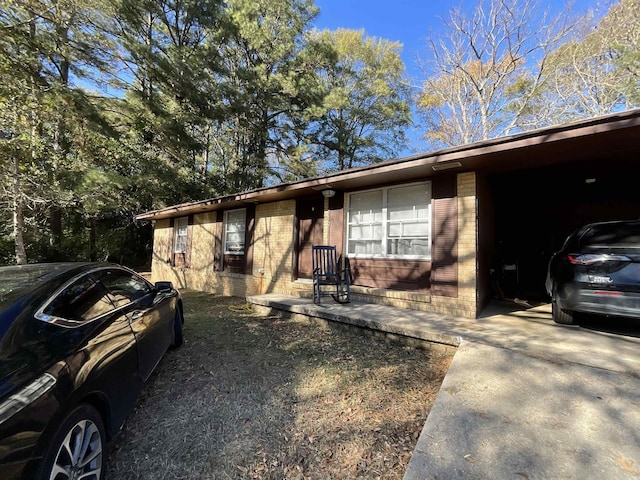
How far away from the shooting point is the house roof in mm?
3430

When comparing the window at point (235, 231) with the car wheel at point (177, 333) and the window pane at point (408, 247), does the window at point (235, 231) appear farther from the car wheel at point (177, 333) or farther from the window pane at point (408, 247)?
the car wheel at point (177, 333)

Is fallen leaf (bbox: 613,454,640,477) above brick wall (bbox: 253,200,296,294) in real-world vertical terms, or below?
below

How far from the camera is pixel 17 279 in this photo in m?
2.05

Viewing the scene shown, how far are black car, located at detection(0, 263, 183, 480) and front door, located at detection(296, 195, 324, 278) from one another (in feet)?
15.8

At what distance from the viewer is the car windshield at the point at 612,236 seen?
3418 mm

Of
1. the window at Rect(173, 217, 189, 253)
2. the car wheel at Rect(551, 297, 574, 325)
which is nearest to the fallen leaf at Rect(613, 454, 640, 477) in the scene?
the car wheel at Rect(551, 297, 574, 325)

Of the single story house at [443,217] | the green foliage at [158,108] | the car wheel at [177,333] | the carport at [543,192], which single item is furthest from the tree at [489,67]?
the car wheel at [177,333]

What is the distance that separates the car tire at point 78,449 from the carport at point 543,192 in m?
5.00

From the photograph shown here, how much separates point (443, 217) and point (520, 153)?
1.45m

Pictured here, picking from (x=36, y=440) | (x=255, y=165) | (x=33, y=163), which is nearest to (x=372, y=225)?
(x=36, y=440)

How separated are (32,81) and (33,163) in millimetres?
2489

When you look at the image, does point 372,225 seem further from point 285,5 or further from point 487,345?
point 285,5

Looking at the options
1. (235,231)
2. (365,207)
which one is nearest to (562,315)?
(365,207)

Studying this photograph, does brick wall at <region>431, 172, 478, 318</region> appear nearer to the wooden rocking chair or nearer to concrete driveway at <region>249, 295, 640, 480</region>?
concrete driveway at <region>249, 295, 640, 480</region>
